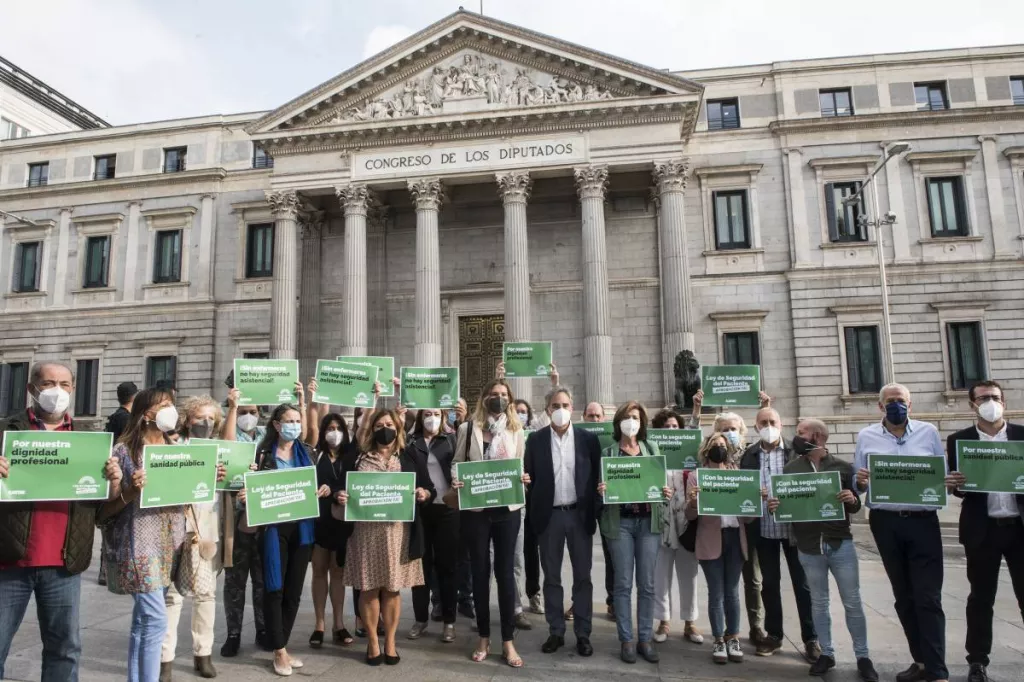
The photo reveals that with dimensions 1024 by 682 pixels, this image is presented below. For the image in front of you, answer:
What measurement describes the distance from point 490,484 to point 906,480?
12.7 feet

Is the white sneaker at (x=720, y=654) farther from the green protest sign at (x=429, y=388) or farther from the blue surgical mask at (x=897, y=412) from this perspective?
the green protest sign at (x=429, y=388)

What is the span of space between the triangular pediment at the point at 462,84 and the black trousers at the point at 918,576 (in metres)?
21.2

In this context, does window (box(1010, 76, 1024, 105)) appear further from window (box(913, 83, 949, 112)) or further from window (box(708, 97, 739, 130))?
window (box(708, 97, 739, 130))

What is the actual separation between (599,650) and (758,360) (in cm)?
2136

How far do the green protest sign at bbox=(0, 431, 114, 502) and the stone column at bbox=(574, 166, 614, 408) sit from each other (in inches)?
752

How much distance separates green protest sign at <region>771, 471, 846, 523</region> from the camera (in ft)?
21.8

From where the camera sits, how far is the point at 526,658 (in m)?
7.01

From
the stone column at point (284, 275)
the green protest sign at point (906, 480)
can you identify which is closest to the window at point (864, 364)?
the stone column at point (284, 275)

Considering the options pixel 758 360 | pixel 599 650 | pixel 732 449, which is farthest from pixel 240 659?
pixel 758 360

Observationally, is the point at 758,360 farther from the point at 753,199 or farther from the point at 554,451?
the point at 554,451

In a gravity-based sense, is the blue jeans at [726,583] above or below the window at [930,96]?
below

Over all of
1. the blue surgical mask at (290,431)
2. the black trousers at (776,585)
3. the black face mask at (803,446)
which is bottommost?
the black trousers at (776,585)

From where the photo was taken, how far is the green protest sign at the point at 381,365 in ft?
29.3

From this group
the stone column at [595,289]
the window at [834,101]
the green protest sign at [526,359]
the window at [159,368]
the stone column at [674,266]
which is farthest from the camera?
the window at [159,368]
